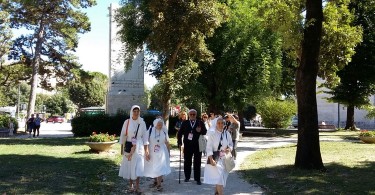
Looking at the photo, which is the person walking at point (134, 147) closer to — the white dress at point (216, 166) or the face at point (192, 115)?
the face at point (192, 115)

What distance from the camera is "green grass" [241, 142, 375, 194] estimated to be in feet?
30.8

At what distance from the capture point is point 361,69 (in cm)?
3409

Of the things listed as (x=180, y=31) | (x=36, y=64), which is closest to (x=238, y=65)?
(x=180, y=31)

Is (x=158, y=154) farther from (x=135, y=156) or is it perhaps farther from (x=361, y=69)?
(x=361, y=69)

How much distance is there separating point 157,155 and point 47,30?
104ft

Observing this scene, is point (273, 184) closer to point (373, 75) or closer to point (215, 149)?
point (215, 149)

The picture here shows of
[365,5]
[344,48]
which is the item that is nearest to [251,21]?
[344,48]

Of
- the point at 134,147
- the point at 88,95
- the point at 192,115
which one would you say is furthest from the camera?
the point at 88,95

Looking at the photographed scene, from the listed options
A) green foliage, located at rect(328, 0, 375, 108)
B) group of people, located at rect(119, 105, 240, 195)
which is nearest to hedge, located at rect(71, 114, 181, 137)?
green foliage, located at rect(328, 0, 375, 108)

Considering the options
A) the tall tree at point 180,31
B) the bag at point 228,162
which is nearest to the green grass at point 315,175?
the bag at point 228,162

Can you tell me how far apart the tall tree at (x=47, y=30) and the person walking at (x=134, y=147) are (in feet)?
92.7

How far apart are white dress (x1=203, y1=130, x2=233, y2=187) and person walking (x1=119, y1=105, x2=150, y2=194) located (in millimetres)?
1700

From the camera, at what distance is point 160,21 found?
1800cm

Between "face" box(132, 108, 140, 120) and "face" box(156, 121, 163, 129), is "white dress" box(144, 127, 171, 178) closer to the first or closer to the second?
"face" box(156, 121, 163, 129)
